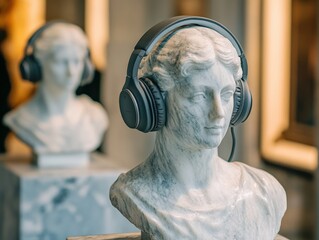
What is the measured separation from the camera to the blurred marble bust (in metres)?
5.43

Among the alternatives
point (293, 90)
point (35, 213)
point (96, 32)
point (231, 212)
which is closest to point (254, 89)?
point (293, 90)

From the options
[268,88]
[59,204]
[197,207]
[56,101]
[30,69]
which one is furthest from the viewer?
[268,88]

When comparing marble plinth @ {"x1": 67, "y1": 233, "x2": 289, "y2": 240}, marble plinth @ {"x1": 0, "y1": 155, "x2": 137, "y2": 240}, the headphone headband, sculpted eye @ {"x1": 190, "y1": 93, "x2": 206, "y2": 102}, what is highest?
the headphone headband

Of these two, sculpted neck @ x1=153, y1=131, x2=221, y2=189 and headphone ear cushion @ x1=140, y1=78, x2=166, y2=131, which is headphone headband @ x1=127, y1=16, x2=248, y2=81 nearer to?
headphone ear cushion @ x1=140, y1=78, x2=166, y2=131

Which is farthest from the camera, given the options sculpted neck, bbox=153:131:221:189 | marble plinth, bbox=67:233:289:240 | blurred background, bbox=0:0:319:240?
blurred background, bbox=0:0:319:240

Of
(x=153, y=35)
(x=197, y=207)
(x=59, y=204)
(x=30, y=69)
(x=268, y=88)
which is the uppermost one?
(x=153, y=35)

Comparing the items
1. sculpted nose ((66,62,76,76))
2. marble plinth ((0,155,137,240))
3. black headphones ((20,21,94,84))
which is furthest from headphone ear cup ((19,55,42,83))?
marble plinth ((0,155,137,240))

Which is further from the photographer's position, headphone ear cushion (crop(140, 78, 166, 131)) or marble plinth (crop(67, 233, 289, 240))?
marble plinth (crop(67, 233, 289, 240))

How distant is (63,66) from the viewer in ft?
18.0

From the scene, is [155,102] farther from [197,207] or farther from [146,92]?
[197,207]

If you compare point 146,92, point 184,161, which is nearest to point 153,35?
point 146,92

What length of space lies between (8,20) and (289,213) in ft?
12.4

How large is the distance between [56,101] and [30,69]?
302 millimetres

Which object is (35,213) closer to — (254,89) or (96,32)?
(254,89)
